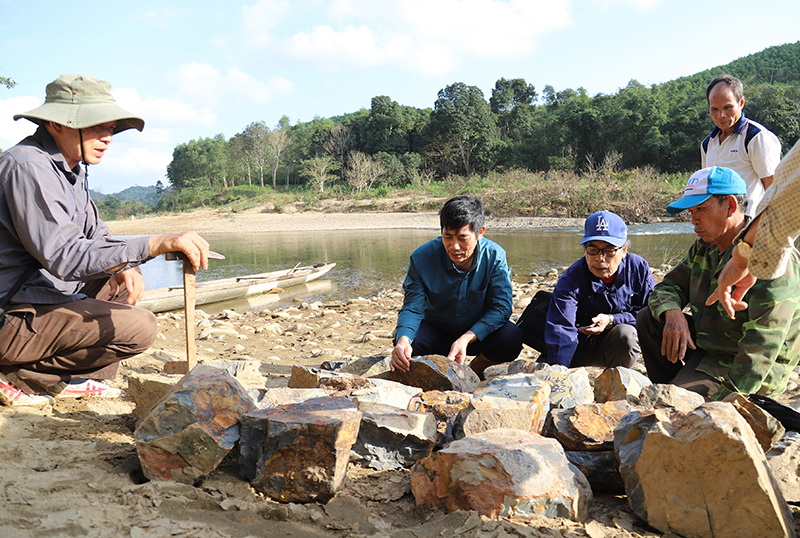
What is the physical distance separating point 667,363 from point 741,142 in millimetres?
2060

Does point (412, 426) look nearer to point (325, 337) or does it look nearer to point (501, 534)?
point (501, 534)

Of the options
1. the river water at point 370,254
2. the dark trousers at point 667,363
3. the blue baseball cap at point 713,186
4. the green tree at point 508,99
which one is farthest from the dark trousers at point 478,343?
the green tree at point 508,99

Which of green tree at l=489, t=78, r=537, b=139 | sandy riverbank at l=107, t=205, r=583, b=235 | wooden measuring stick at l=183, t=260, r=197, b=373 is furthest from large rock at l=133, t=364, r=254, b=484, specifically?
green tree at l=489, t=78, r=537, b=139

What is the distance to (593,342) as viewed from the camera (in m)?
3.45

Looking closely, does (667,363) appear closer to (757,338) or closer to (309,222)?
(757,338)

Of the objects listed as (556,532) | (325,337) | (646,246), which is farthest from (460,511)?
(646,246)

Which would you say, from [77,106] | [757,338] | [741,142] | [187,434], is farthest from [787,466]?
[77,106]

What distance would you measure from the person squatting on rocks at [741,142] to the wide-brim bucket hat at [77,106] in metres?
3.96

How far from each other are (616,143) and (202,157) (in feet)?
144

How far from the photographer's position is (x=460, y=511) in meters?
1.69

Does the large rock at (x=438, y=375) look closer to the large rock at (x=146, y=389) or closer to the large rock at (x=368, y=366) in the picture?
the large rock at (x=368, y=366)

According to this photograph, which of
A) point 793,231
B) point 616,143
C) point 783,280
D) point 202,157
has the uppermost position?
point 202,157

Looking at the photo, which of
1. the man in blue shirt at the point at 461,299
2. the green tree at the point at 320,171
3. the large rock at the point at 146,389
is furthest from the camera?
the green tree at the point at 320,171

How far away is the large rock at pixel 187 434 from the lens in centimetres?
184
